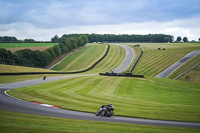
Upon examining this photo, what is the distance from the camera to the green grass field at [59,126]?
16.0 metres

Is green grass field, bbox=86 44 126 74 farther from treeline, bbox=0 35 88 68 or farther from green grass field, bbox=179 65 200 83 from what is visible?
green grass field, bbox=179 65 200 83

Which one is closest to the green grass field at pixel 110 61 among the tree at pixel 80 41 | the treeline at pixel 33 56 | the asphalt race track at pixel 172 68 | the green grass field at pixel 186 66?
the asphalt race track at pixel 172 68

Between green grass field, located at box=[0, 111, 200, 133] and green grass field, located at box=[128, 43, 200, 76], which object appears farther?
green grass field, located at box=[128, 43, 200, 76]

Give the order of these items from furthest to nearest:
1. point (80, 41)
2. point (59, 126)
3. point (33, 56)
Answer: point (80, 41), point (33, 56), point (59, 126)

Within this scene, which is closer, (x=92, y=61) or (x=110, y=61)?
(x=110, y=61)

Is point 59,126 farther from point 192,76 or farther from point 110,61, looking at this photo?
point 110,61

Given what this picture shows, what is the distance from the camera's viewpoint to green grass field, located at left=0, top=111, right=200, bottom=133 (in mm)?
15977

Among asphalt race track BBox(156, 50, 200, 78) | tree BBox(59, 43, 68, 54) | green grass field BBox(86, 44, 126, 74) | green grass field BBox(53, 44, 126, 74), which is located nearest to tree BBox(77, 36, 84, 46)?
green grass field BBox(53, 44, 126, 74)

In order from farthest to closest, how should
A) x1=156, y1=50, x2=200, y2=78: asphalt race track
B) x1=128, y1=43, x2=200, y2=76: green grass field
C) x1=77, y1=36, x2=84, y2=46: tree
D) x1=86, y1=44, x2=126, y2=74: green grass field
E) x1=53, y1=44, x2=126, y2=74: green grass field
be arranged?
x1=77, y1=36, x2=84, y2=46: tree → x1=53, y1=44, x2=126, y2=74: green grass field → x1=86, y1=44, x2=126, y2=74: green grass field → x1=128, y1=43, x2=200, y2=76: green grass field → x1=156, y1=50, x2=200, y2=78: asphalt race track

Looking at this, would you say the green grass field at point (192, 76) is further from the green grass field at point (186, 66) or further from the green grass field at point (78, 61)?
the green grass field at point (78, 61)

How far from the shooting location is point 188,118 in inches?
886

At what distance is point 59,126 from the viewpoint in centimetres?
1722

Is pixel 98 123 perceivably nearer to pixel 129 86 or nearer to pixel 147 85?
pixel 129 86

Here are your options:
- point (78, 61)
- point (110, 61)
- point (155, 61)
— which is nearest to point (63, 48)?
point (78, 61)
